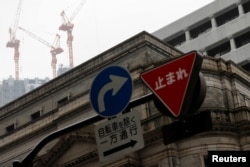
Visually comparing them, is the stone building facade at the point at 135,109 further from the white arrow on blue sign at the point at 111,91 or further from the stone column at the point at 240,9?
the stone column at the point at 240,9

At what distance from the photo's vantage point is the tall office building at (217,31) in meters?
62.0

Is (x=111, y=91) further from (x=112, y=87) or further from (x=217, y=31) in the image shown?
(x=217, y=31)

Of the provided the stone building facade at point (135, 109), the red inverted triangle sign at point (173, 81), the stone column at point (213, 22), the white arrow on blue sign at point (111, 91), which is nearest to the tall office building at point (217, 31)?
the stone column at point (213, 22)

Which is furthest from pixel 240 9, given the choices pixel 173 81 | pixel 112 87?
pixel 173 81

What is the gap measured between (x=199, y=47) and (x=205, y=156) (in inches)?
1461

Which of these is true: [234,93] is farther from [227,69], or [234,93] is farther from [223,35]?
[223,35]

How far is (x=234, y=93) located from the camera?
3316 centimetres

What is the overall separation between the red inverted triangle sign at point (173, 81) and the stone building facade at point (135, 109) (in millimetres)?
17850

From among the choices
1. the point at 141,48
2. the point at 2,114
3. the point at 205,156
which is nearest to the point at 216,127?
the point at 205,156

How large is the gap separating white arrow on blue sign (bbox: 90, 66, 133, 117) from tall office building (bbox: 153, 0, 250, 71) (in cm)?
5314

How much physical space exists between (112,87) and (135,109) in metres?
18.7

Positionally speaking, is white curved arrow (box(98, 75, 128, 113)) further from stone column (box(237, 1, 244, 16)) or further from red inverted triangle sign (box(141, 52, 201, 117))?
stone column (box(237, 1, 244, 16))

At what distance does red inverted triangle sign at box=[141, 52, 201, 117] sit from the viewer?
24.4 ft

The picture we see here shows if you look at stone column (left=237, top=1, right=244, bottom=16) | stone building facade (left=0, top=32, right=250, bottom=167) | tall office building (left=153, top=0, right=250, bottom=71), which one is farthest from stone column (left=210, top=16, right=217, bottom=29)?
stone building facade (left=0, top=32, right=250, bottom=167)
